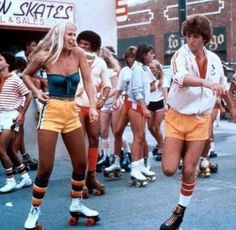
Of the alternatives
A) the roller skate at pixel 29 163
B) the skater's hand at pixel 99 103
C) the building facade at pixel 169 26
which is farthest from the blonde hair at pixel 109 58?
the building facade at pixel 169 26

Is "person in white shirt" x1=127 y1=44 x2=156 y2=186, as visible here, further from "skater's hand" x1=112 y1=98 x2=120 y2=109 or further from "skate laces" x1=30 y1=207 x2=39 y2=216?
"skate laces" x1=30 y1=207 x2=39 y2=216

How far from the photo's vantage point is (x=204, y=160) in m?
8.12

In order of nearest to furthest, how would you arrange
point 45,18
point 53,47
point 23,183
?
point 53,47, point 23,183, point 45,18

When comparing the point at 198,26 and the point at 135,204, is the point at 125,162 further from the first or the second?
the point at 198,26

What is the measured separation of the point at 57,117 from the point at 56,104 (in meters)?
0.12

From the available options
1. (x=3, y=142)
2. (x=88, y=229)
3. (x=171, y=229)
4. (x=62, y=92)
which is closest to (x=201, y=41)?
(x=62, y=92)

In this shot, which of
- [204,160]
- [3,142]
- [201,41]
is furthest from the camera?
[204,160]

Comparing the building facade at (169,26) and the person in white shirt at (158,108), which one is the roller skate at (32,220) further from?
the building facade at (169,26)

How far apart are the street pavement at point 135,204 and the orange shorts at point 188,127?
2.96ft

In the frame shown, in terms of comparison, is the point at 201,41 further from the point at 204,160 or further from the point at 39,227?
the point at 204,160

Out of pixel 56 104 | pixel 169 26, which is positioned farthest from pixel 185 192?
pixel 169 26

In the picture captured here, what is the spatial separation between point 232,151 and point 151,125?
2381 millimetres

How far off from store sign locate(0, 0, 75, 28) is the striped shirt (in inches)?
82.8

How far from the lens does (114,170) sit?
8.12m
